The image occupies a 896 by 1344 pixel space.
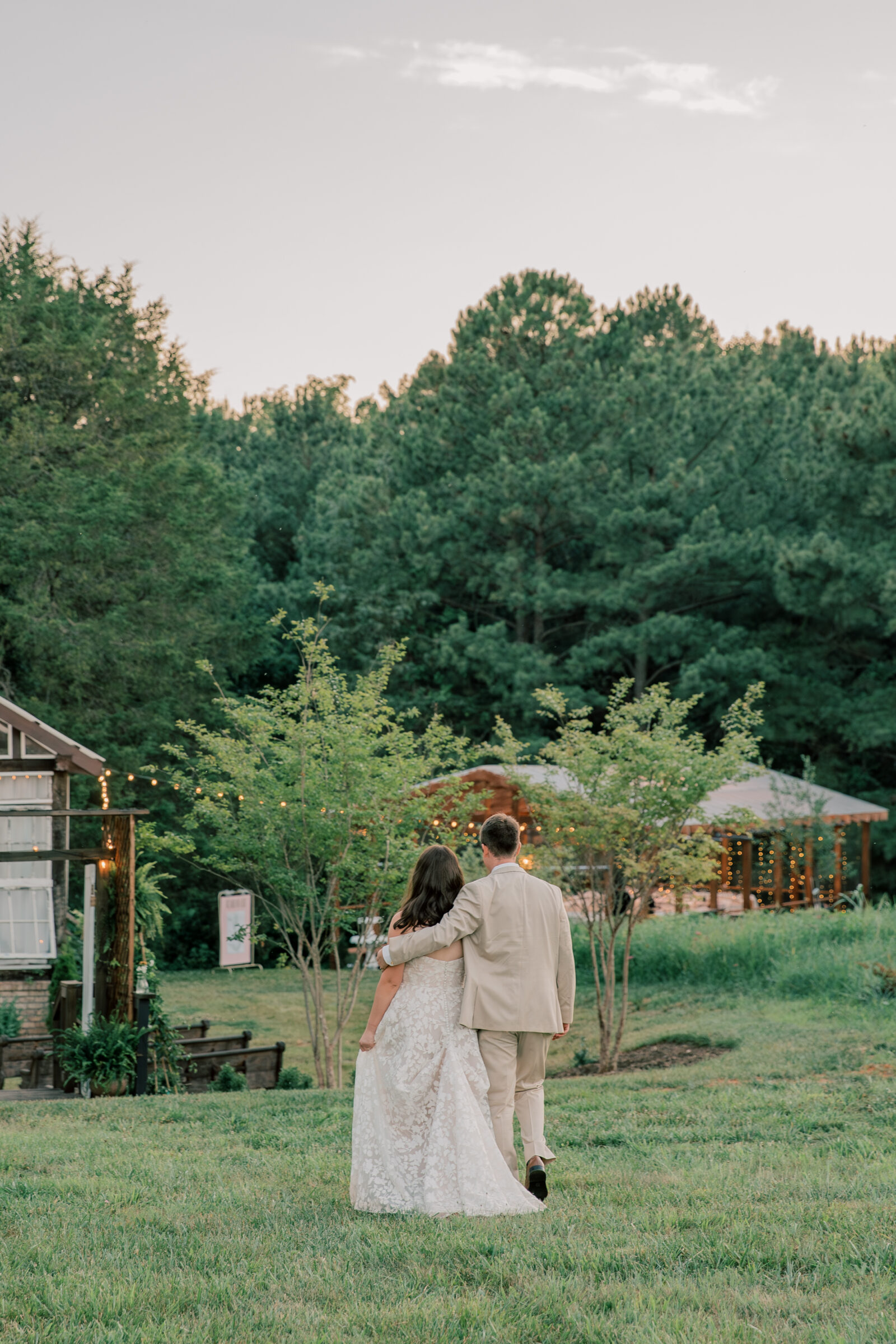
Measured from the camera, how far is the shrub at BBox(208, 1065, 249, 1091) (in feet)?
38.1

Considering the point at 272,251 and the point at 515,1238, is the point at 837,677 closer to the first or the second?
the point at 272,251

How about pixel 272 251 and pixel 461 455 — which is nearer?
pixel 272 251

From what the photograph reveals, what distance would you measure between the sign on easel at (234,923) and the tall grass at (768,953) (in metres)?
4.85

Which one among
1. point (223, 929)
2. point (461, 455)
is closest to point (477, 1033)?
point (223, 929)

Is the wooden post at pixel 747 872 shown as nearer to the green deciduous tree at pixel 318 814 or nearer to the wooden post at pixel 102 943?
the green deciduous tree at pixel 318 814

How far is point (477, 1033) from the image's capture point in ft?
16.4

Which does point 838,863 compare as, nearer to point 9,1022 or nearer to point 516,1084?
point 9,1022

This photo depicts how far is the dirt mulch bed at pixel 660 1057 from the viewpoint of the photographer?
10.9 metres

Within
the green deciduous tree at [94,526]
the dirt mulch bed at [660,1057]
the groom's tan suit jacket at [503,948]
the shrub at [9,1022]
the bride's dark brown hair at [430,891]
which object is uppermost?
the green deciduous tree at [94,526]

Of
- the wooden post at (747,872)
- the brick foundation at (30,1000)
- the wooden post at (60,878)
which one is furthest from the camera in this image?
the wooden post at (747,872)

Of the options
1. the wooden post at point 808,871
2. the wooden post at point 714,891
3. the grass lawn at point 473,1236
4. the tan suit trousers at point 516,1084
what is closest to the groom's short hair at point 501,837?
the tan suit trousers at point 516,1084

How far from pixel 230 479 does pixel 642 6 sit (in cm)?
2366

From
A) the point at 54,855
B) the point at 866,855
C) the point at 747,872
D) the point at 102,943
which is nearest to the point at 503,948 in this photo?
the point at 102,943

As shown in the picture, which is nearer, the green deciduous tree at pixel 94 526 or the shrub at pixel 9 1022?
the shrub at pixel 9 1022
